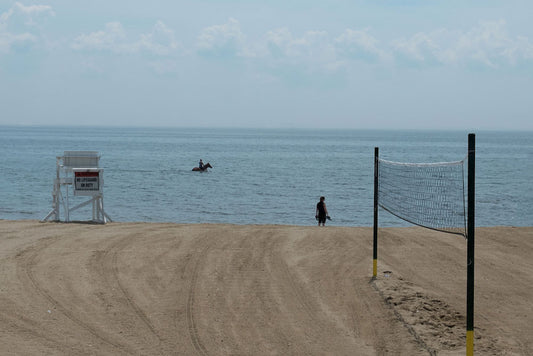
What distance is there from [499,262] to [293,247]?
434cm

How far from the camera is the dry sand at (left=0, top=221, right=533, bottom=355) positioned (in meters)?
8.34

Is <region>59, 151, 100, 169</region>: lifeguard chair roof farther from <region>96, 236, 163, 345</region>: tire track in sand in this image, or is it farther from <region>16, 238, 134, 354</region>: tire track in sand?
<region>96, 236, 163, 345</region>: tire track in sand

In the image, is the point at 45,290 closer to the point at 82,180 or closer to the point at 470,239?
the point at 470,239

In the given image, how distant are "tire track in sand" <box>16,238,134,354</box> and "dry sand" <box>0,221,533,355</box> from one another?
1.0 inches

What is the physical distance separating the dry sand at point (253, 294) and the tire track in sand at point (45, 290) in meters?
0.02

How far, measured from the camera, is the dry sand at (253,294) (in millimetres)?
8344

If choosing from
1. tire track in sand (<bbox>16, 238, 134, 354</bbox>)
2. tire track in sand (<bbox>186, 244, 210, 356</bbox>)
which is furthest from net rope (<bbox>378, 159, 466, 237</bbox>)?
tire track in sand (<bbox>16, 238, 134, 354</bbox>)

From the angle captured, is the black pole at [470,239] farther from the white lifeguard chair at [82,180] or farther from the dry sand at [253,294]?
the white lifeguard chair at [82,180]

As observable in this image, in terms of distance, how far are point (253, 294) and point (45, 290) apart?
3419mm

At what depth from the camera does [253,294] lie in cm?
1038

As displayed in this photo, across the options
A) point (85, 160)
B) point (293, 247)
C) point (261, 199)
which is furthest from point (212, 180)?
point (293, 247)

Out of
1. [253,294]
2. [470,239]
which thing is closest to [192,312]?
[253,294]

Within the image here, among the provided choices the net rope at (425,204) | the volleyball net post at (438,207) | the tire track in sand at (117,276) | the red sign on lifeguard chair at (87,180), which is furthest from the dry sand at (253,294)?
the red sign on lifeguard chair at (87,180)

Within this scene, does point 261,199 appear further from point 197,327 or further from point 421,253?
point 197,327
